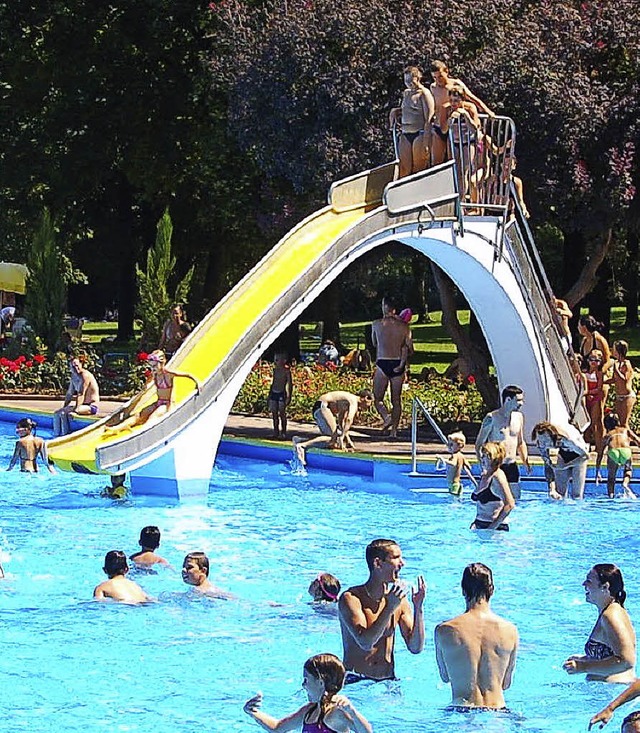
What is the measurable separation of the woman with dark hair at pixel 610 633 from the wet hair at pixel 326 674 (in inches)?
96.2

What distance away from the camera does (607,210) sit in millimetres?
22156

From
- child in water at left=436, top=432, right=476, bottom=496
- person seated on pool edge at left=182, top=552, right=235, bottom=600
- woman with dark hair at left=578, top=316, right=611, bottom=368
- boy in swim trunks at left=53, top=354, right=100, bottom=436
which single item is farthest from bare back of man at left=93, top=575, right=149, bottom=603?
boy in swim trunks at left=53, top=354, right=100, bottom=436

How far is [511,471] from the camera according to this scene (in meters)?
14.9

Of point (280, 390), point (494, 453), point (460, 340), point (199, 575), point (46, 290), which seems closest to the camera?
point (199, 575)

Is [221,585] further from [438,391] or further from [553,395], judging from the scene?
[438,391]

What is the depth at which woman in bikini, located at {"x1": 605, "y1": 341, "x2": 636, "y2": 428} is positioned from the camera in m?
17.9

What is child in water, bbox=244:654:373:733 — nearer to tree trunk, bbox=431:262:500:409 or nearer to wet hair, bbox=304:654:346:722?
wet hair, bbox=304:654:346:722

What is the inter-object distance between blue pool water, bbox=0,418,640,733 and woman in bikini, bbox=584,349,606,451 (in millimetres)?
2286

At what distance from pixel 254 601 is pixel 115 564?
1.30 m

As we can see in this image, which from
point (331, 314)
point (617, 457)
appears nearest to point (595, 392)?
point (617, 457)

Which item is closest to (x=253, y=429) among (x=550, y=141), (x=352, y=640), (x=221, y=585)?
(x=550, y=141)

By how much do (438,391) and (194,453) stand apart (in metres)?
7.41

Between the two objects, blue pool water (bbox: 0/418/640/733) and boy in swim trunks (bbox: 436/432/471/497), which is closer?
blue pool water (bbox: 0/418/640/733)

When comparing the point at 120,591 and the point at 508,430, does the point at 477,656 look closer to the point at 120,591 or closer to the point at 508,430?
the point at 120,591
